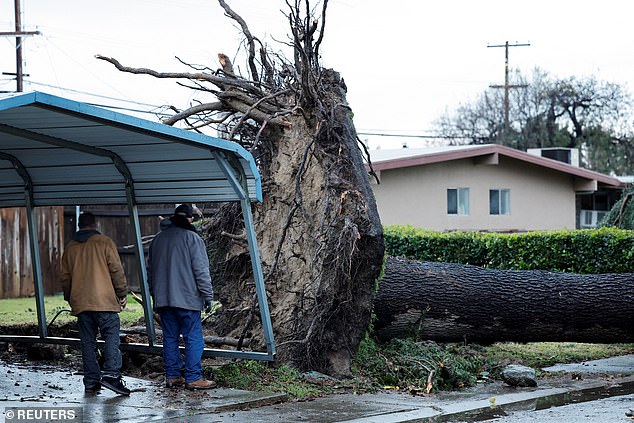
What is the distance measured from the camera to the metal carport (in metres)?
8.16

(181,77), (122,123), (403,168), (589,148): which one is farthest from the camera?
(589,148)

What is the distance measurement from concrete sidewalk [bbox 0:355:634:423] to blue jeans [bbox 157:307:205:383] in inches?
8.6

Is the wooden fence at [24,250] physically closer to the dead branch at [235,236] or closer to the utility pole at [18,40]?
the dead branch at [235,236]

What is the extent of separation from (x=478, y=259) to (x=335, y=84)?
7.02 meters

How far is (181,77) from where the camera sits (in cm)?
1125

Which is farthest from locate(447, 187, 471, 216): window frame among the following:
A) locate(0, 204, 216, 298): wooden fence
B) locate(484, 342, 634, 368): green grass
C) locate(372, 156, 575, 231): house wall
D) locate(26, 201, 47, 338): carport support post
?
locate(26, 201, 47, 338): carport support post

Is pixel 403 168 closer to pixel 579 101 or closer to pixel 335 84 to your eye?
pixel 335 84

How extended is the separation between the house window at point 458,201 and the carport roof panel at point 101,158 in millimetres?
20459

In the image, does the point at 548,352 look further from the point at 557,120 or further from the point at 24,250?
the point at 557,120

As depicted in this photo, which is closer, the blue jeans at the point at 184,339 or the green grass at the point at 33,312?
the blue jeans at the point at 184,339

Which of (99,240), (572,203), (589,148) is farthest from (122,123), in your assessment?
(589,148)

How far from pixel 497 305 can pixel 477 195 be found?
737 inches

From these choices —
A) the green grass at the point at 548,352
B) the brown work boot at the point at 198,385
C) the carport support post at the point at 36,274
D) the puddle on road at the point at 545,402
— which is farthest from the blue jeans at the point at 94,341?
the green grass at the point at 548,352

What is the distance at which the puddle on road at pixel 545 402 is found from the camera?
8.89 meters
